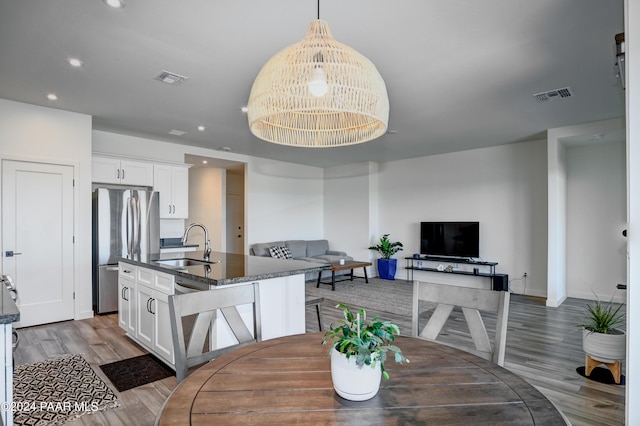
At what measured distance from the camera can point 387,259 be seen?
25.1 ft

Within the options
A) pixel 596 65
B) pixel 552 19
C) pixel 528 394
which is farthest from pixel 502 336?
pixel 596 65

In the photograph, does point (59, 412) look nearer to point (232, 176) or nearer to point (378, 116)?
point (378, 116)

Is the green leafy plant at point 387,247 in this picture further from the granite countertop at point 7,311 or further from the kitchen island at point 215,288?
the granite countertop at point 7,311

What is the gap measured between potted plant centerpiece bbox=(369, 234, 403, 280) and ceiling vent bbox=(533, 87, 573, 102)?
13.9 ft

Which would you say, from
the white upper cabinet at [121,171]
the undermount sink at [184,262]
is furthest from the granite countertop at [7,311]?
the white upper cabinet at [121,171]

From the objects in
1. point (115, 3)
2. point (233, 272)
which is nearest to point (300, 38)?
point (115, 3)

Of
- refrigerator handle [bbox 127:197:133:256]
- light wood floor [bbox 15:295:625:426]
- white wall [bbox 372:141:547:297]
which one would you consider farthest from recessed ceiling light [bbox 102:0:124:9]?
white wall [bbox 372:141:547:297]

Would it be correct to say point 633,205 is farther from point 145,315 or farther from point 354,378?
point 145,315

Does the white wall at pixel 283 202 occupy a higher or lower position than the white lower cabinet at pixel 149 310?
higher

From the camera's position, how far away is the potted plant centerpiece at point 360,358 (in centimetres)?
100

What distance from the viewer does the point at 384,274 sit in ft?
25.3

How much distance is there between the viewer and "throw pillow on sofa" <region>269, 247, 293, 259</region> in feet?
23.6

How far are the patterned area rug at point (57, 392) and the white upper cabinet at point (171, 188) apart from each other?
309 cm

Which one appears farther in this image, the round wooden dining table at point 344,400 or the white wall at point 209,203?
the white wall at point 209,203
